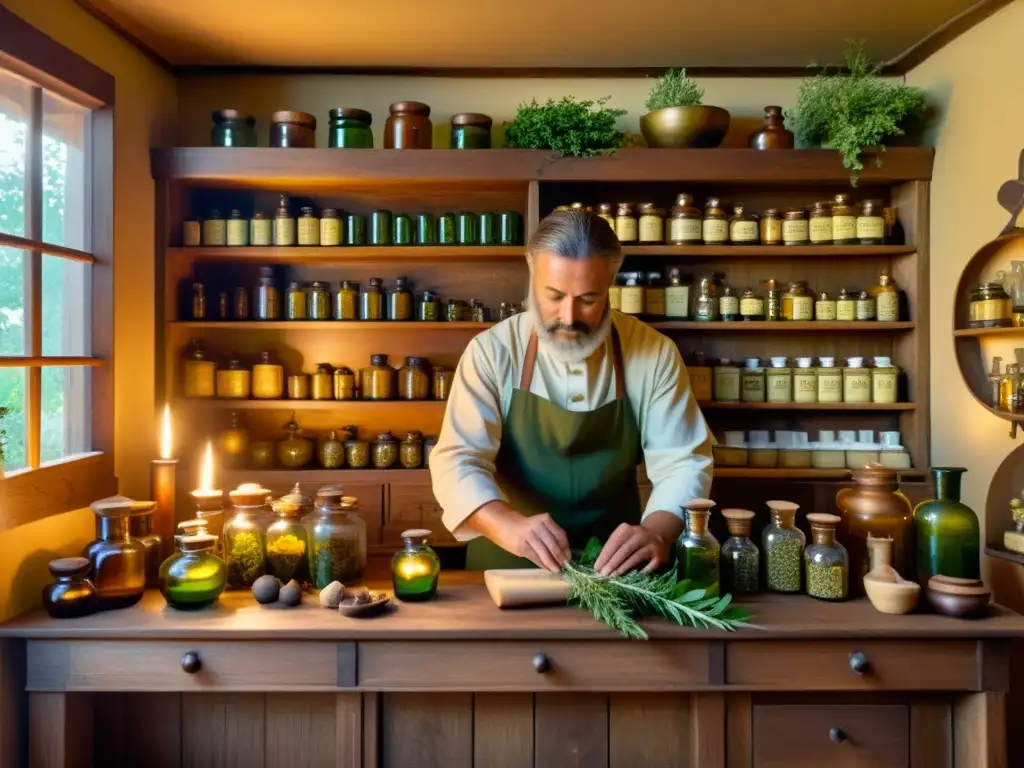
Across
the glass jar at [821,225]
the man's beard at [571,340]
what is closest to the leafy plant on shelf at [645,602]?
the man's beard at [571,340]

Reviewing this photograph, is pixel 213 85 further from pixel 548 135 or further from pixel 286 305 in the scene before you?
pixel 548 135

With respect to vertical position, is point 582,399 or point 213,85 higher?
point 213,85

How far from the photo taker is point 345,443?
2.85 metres

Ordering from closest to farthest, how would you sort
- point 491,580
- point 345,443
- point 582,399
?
point 491,580 → point 582,399 → point 345,443

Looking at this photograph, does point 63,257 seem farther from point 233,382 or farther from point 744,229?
point 744,229

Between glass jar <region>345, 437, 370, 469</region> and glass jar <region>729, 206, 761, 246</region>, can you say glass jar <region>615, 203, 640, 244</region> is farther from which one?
glass jar <region>345, 437, 370, 469</region>

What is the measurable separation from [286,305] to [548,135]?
3.65 ft

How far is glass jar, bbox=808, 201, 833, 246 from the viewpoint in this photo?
271cm

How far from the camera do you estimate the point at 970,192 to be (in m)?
2.44

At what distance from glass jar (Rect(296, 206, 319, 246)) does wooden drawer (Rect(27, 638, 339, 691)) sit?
61.8 inches

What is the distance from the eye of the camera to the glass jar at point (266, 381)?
2797 mm

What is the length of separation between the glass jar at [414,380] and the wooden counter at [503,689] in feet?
4.37

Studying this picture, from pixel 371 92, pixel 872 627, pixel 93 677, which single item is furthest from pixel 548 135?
pixel 93 677

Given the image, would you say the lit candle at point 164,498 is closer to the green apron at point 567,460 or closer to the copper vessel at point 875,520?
the green apron at point 567,460
